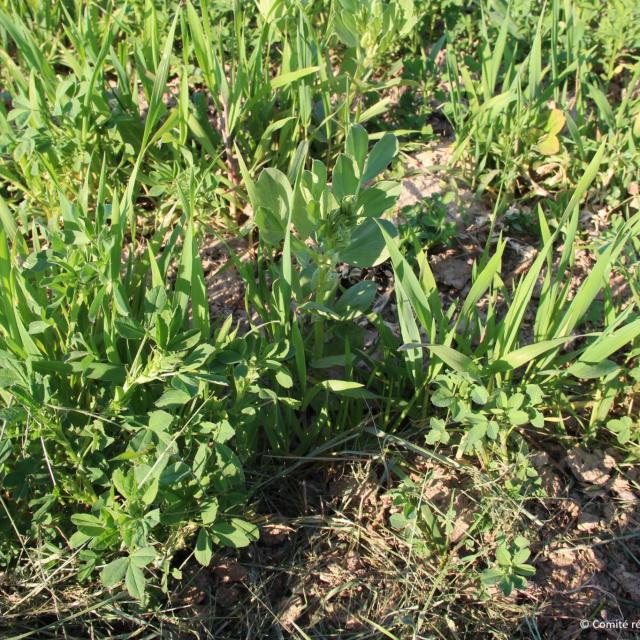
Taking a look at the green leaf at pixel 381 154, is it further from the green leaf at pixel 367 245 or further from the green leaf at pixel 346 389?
the green leaf at pixel 346 389

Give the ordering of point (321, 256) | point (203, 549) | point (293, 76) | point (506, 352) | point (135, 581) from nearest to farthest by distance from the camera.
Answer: point (135, 581)
point (203, 549)
point (321, 256)
point (506, 352)
point (293, 76)

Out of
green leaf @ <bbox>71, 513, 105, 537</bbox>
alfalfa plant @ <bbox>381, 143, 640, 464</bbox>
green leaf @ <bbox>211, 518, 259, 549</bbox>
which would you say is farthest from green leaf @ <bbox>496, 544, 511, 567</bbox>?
green leaf @ <bbox>71, 513, 105, 537</bbox>

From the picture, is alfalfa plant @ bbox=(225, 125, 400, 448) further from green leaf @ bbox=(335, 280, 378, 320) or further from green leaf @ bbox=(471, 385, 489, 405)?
green leaf @ bbox=(471, 385, 489, 405)

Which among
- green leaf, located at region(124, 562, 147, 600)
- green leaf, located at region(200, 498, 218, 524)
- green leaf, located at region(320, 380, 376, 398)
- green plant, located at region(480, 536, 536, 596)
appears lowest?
green plant, located at region(480, 536, 536, 596)

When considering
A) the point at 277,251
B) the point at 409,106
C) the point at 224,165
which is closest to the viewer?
the point at 277,251

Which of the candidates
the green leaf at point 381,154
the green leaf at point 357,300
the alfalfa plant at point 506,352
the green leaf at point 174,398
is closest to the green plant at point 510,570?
the alfalfa plant at point 506,352

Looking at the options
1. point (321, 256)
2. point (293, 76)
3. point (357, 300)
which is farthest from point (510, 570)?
point (293, 76)

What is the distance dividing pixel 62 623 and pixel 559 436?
134 cm

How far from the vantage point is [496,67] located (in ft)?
7.52

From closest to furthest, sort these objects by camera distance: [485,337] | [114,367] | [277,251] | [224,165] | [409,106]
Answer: [114,367] → [485,337] → [277,251] → [224,165] → [409,106]

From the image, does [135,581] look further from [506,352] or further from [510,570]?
[506,352]

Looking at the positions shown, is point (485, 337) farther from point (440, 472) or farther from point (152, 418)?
point (152, 418)

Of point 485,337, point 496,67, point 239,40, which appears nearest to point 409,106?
point 496,67

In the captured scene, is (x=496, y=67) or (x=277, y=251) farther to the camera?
(x=496, y=67)
